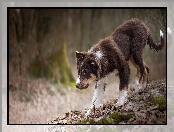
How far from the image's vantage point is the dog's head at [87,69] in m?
5.74

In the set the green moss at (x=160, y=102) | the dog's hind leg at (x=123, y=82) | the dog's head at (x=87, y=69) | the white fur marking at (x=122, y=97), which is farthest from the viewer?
the green moss at (x=160, y=102)

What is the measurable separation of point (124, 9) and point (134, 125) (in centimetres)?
199

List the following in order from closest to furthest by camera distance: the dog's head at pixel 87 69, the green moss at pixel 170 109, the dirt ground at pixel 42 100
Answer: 1. the dog's head at pixel 87 69
2. the green moss at pixel 170 109
3. the dirt ground at pixel 42 100

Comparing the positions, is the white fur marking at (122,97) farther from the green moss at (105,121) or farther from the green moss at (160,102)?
the green moss at (160,102)

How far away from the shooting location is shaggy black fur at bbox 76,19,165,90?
5.78m

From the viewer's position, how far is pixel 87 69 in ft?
18.9

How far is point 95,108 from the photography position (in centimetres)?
609

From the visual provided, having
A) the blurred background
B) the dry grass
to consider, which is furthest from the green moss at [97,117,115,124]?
the blurred background

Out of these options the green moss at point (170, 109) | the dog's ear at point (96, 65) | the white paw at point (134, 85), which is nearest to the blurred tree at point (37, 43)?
the dog's ear at point (96, 65)

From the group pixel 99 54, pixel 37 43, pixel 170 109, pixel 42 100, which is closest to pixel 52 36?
pixel 37 43

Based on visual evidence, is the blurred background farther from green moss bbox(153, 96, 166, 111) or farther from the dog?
green moss bbox(153, 96, 166, 111)

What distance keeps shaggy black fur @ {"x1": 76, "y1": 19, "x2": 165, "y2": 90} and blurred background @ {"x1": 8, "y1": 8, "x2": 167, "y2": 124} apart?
0.12m

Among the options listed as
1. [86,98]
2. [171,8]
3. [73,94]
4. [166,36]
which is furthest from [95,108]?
[171,8]

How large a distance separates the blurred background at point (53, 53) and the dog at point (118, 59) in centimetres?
13
